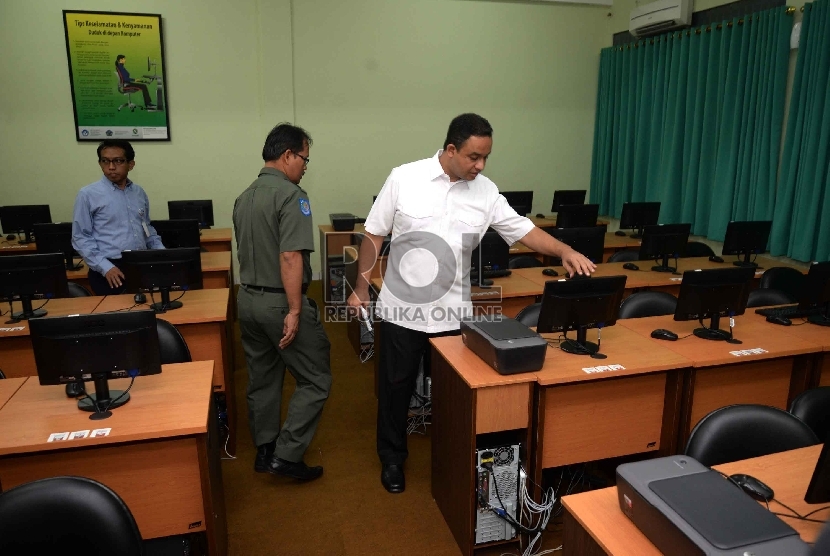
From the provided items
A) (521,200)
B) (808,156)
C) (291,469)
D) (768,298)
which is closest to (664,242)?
(768,298)

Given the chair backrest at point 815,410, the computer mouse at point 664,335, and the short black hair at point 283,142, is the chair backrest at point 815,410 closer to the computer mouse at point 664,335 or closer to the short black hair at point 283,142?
the computer mouse at point 664,335

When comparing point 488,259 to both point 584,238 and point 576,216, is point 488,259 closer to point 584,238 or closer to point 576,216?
point 584,238

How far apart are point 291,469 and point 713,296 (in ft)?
7.40

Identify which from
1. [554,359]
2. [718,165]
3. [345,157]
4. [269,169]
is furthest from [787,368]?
[345,157]

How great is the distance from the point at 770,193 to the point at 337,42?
481cm

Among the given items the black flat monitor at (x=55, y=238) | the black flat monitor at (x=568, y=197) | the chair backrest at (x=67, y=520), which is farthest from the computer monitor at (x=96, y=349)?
the black flat monitor at (x=568, y=197)

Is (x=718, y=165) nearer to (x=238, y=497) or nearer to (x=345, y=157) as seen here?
(x=345, y=157)

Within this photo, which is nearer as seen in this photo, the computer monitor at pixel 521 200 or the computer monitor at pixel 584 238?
the computer monitor at pixel 584 238

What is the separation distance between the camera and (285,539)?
2.54 meters

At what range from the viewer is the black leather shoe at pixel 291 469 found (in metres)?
2.93

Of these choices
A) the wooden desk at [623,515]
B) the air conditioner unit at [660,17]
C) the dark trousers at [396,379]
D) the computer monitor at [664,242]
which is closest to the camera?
the wooden desk at [623,515]

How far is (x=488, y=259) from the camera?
13.7 ft

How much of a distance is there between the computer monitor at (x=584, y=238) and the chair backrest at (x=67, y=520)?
3.53m

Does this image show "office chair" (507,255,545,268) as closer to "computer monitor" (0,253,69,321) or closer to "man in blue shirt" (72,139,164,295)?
"man in blue shirt" (72,139,164,295)
